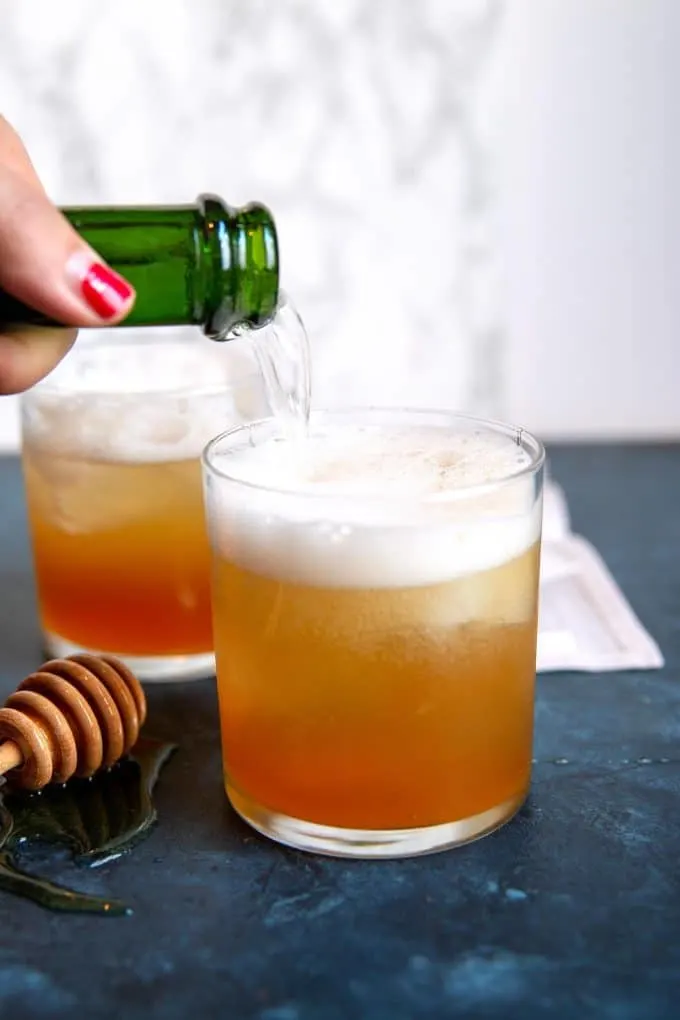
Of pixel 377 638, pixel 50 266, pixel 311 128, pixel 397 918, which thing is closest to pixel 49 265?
pixel 50 266

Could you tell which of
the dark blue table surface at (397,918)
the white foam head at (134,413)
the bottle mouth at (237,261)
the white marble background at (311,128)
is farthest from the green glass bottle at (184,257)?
the white marble background at (311,128)

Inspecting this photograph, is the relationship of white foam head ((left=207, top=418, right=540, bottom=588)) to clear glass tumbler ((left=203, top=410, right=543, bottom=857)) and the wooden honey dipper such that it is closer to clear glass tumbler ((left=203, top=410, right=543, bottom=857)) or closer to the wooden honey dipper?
clear glass tumbler ((left=203, top=410, right=543, bottom=857))

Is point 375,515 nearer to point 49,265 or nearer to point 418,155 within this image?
point 49,265

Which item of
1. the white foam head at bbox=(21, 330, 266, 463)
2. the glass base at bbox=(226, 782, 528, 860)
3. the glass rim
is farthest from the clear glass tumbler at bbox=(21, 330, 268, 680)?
the glass base at bbox=(226, 782, 528, 860)

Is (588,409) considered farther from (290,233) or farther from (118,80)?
(118,80)

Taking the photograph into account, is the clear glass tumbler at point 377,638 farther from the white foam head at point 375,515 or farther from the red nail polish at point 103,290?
the red nail polish at point 103,290

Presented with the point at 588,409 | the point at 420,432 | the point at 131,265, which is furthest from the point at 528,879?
the point at 588,409
